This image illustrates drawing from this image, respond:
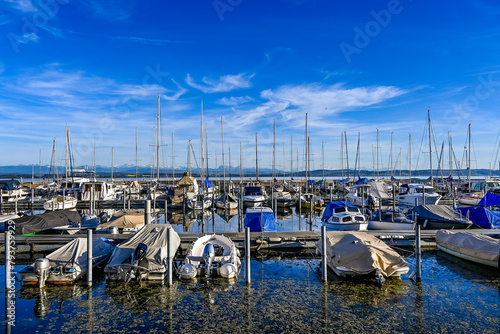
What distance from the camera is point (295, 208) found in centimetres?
4062

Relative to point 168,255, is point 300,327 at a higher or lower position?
lower

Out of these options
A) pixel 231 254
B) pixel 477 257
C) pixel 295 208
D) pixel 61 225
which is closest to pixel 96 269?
pixel 231 254

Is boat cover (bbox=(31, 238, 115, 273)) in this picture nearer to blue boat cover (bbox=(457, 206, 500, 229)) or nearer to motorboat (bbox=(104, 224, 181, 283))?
motorboat (bbox=(104, 224, 181, 283))

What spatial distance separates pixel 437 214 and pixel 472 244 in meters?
8.21

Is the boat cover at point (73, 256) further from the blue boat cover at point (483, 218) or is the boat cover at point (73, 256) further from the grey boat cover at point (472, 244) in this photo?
the blue boat cover at point (483, 218)

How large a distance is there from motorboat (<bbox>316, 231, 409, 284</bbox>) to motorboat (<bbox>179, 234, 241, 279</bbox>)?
13.3ft

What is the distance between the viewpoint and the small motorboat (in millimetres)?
14414

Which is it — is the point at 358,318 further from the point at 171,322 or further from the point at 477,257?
the point at 477,257

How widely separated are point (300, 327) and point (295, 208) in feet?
103

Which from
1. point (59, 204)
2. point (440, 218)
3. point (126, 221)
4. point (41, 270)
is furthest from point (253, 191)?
point (41, 270)

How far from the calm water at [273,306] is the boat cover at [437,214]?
29.0 feet

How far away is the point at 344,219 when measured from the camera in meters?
22.6

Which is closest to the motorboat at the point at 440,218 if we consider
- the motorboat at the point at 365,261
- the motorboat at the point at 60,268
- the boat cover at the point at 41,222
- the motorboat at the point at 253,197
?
the motorboat at the point at 365,261

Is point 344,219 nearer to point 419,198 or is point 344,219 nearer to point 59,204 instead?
point 419,198
